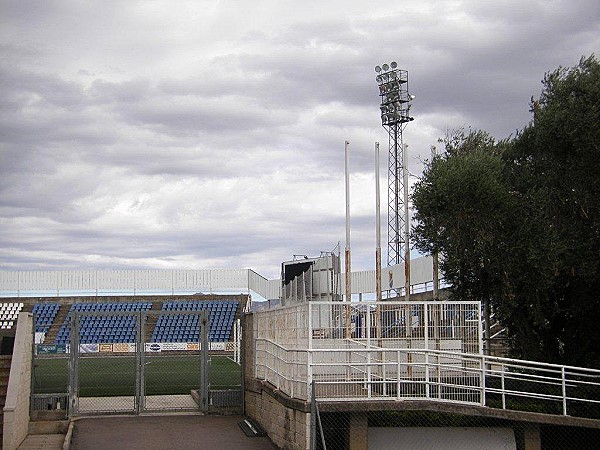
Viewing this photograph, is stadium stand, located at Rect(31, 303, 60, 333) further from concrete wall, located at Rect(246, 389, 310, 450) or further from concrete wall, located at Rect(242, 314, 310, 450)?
concrete wall, located at Rect(246, 389, 310, 450)

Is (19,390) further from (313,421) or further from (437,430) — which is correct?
(437,430)

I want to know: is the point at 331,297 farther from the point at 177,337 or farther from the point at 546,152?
the point at 177,337

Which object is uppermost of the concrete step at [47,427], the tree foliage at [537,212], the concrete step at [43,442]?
the tree foliage at [537,212]

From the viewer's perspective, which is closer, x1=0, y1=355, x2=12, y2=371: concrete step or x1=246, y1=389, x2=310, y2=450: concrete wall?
x1=246, y1=389, x2=310, y2=450: concrete wall

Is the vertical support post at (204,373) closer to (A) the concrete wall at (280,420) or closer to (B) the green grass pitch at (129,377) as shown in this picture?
(B) the green grass pitch at (129,377)

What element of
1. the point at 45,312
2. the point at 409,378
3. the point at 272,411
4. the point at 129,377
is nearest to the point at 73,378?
the point at 272,411

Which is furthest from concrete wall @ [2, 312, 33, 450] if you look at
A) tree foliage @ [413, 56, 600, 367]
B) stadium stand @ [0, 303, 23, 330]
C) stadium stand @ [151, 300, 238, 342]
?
stadium stand @ [0, 303, 23, 330]

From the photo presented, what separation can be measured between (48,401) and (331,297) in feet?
26.8

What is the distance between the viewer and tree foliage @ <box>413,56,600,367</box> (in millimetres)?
22234

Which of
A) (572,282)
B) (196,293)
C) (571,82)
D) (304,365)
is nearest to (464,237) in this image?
(572,282)

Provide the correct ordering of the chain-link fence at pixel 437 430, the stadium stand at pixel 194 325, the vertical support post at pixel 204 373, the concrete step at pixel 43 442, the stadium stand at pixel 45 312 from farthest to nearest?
the stadium stand at pixel 45 312, the stadium stand at pixel 194 325, the vertical support post at pixel 204 373, the concrete step at pixel 43 442, the chain-link fence at pixel 437 430

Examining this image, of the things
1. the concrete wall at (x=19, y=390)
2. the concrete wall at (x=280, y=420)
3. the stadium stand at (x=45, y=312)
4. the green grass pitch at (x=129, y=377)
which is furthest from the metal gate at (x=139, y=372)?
the stadium stand at (x=45, y=312)

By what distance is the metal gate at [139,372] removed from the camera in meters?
23.7

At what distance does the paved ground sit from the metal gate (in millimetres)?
912
